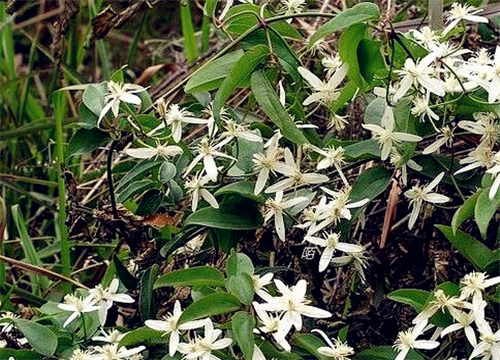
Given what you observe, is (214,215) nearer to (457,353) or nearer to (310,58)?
(457,353)

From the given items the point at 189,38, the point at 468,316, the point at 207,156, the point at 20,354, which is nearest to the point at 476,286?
the point at 468,316

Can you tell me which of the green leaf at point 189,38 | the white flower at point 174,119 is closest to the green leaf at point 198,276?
the white flower at point 174,119

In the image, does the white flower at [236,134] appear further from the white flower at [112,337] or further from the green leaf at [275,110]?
the white flower at [112,337]

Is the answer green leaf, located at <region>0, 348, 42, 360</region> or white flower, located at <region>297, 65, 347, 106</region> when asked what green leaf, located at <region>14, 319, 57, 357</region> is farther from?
white flower, located at <region>297, 65, 347, 106</region>

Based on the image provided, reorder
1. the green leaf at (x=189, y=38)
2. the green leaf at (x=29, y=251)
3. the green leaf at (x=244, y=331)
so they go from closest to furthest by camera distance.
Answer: the green leaf at (x=244, y=331) → the green leaf at (x=29, y=251) → the green leaf at (x=189, y=38)

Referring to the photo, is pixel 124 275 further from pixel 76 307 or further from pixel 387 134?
pixel 387 134

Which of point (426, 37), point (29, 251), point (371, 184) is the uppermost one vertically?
point (426, 37)

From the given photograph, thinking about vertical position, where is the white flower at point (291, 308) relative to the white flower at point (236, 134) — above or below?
below
